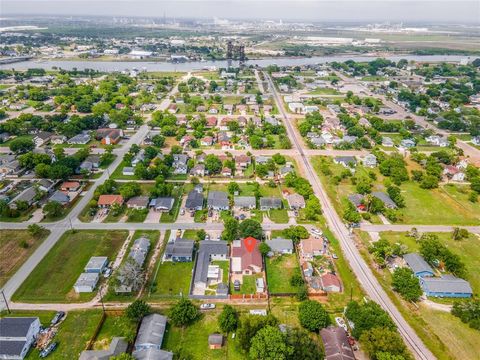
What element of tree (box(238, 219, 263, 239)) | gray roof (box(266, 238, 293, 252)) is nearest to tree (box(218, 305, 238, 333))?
gray roof (box(266, 238, 293, 252))

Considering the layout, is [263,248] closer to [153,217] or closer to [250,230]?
[250,230]

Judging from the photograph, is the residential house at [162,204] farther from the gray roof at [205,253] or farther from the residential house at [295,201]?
→ the residential house at [295,201]

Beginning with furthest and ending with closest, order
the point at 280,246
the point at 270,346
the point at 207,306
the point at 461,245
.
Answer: the point at 461,245
the point at 280,246
the point at 207,306
the point at 270,346

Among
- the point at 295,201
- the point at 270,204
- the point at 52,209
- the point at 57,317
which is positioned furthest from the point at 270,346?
the point at 52,209

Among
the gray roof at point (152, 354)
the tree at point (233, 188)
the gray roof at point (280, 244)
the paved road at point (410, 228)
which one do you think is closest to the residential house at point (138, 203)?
the tree at point (233, 188)

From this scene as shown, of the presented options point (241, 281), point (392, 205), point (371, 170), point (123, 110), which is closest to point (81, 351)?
point (241, 281)

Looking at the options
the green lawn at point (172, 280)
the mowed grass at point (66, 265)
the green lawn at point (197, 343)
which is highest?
the green lawn at point (197, 343)

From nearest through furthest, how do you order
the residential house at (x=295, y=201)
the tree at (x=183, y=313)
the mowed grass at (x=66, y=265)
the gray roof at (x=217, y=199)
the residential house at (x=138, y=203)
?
1. the tree at (x=183, y=313)
2. the mowed grass at (x=66, y=265)
3. the residential house at (x=138, y=203)
4. the gray roof at (x=217, y=199)
5. the residential house at (x=295, y=201)
